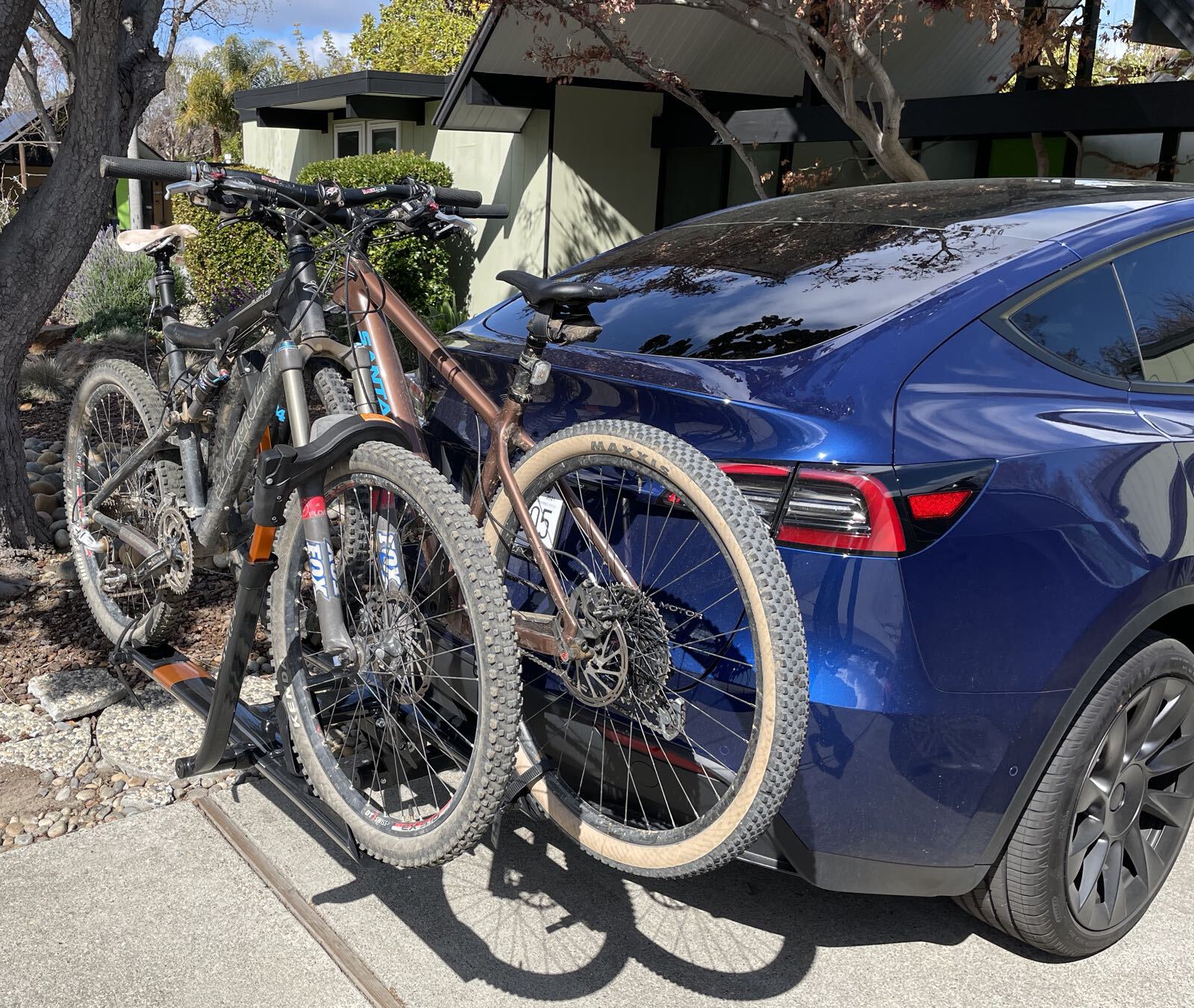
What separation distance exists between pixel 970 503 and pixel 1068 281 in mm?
754

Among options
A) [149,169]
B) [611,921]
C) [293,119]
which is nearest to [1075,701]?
[611,921]

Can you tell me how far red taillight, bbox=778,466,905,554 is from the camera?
7.21 feet

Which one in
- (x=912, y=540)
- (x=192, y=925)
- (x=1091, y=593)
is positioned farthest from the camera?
(x=192, y=925)

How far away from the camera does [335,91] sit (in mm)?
13750

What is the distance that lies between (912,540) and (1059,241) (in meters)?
0.97

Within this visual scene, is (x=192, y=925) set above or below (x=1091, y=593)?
below

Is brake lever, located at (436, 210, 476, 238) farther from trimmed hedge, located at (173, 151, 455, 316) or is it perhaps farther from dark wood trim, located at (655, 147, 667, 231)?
dark wood trim, located at (655, 147, 667, 231)

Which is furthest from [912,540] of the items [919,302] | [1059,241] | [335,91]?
[335,91]

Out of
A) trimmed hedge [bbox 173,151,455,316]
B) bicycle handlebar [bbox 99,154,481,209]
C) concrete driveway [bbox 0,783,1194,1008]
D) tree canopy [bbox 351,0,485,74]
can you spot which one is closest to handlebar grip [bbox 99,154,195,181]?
bicycle handlebar [bbox 99,154,481,209]

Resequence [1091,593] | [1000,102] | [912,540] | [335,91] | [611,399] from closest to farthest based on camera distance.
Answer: [912,540], [1091,593], [611,399], [1000,102], [335,91]

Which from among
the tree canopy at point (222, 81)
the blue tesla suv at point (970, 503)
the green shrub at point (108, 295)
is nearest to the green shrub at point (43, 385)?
the green shrub at point (108, 295)

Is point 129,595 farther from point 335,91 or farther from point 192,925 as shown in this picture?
point 335,91

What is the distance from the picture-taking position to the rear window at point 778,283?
2609mm

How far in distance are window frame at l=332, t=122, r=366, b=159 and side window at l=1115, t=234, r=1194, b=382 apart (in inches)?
555
